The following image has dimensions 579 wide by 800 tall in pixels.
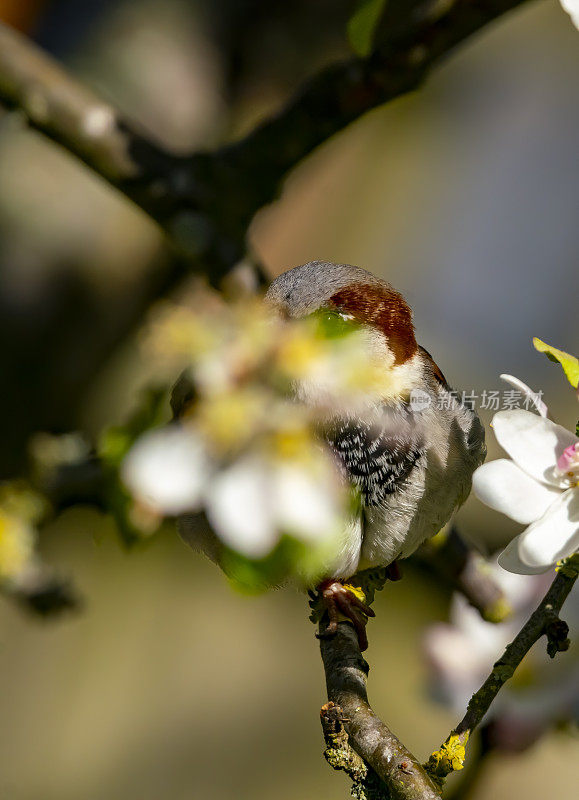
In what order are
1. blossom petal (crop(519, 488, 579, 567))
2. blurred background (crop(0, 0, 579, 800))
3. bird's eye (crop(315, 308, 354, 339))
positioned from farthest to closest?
blurred background (crop(0, 0, 579, 800)), bird's eye (crop(315, 308, 354, 339)), blossom petal (crop(519, 488, 579, 567))

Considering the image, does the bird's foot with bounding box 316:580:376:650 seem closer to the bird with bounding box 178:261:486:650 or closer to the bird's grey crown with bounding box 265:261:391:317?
the bird with bounding box 178:261:486:650

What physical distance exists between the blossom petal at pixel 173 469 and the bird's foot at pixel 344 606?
31 cm

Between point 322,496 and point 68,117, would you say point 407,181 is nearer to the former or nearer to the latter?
point 68,117

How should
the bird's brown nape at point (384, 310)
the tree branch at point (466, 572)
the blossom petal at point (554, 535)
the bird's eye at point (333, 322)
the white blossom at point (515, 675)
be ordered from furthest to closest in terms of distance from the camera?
1. the tree branch at point (466, 572)
2. the white blossom at point (515, 675)
3. the bird's brown nape at point (384, 310)
4. the bird's eye at point (333, 322)
5. the blossom petal at point (554, 535)

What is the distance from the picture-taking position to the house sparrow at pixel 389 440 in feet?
2.31

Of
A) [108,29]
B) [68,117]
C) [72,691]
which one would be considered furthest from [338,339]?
[72,691]

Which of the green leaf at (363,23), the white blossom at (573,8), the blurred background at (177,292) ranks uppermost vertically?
the white blossom at (573,8)

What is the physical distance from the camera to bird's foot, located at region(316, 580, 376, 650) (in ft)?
2.74

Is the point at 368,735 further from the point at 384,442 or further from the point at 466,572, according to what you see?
the point at 466,572

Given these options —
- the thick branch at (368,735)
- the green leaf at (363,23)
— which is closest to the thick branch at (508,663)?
the thick branch at (368,735)

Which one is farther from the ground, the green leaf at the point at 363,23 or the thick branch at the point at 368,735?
the green leaf at the point at 363,23

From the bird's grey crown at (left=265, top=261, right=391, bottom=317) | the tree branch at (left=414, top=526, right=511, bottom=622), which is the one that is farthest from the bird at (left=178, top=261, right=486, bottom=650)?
the tree branch at (left=414, top=526, right=511, bottom=622)

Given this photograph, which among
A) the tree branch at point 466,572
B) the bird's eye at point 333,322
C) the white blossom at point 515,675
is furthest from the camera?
the tree branch at point 466,572

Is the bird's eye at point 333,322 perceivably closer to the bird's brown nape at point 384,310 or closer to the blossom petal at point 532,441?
the bird's brown nape at point 384,310
